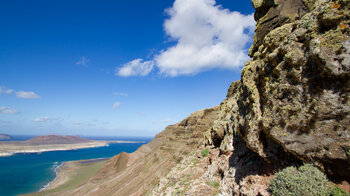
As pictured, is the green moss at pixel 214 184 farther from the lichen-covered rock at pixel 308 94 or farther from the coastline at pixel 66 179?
the coastline at pixel 66 179

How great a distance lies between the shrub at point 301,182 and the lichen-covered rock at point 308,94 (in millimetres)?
378

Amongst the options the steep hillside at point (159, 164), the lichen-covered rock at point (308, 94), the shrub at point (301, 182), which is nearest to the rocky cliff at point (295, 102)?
the lichen-covered rock at point (308, 94)

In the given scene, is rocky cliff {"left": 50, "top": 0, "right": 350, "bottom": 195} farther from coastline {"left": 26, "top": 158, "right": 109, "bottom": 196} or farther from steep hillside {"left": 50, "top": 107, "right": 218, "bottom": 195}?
coastline {"left": 26, "top": 158, "right": 109, "bottom": 196}

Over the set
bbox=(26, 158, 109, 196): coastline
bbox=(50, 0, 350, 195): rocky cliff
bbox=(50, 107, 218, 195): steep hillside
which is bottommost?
bbox=(26, 158, 109, 196): coastline

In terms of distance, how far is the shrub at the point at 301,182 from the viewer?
5.72m

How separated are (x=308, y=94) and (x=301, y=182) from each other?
10.0 feet

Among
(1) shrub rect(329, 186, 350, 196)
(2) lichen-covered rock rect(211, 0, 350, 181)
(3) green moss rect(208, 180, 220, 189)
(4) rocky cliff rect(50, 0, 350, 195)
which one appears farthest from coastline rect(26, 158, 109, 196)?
(1) shrub rect(329, 186, 350, 196)

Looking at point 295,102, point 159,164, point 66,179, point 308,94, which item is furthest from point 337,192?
point 66,179

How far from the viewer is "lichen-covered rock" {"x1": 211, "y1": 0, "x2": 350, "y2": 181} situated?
5738 millimetres

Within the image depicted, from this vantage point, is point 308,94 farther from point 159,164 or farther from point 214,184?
point 159,164

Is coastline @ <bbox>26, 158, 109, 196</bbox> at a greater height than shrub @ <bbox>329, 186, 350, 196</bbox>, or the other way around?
shrub @ <bbox>329, 186, 350, 196</bbox>

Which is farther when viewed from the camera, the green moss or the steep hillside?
the steep hillside

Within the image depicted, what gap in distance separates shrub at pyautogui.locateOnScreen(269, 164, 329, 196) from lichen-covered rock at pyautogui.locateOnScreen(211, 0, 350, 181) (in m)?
0.38

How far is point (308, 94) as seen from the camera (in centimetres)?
645
